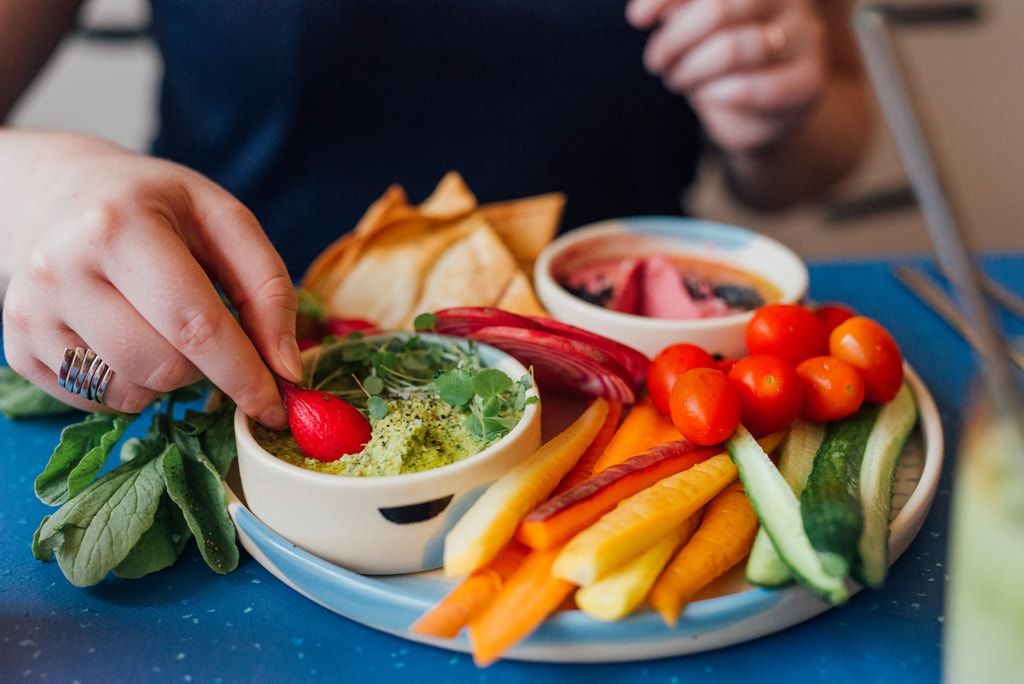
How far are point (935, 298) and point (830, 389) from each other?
693 millimetres

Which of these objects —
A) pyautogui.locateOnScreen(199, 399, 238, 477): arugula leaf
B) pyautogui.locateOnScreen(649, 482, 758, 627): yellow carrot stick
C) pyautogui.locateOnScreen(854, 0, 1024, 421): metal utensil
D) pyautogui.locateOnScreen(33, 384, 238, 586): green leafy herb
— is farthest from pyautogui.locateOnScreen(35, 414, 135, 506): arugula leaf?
pyautogui.locateOnScreen(854, 0, 1024, 421): metal utensil

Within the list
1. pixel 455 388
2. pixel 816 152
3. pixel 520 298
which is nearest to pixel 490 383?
pixel 455 388

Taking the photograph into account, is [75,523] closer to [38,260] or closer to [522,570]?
[38,260]

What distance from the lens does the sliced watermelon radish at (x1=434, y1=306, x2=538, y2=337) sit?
1.28m

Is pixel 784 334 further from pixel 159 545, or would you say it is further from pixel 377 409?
pixel 159 545

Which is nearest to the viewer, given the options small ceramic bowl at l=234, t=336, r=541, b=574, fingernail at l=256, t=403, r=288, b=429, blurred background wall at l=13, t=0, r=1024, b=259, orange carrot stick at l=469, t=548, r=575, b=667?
orange carrot stick at l=469, t=548, r=575, b=667

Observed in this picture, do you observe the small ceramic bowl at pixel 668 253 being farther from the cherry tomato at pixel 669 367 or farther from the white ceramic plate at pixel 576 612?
the white ceramic plate at pixel 576 612

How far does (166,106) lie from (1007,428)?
2.05 meters

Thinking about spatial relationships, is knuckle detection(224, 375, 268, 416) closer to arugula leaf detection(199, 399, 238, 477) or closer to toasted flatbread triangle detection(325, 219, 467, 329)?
arugula leaf detection(199, 399, 238, 477)

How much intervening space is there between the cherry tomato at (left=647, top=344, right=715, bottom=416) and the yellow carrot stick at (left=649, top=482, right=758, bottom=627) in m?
0.18

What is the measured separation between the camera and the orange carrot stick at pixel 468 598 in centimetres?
90

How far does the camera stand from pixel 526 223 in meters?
1.80

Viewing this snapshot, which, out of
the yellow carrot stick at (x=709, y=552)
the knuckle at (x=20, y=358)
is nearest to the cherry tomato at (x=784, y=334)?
the yellow carrot stick at (x=709, y=552)

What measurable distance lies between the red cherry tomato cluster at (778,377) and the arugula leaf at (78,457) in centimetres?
68
